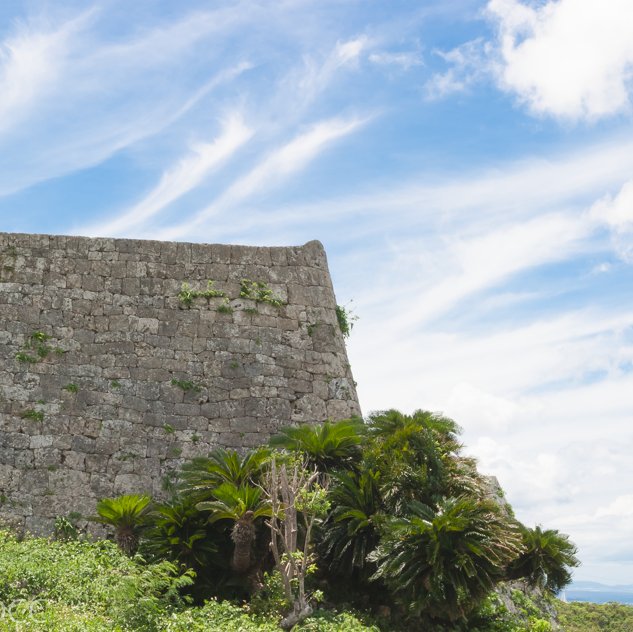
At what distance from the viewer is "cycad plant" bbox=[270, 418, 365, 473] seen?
11.0m

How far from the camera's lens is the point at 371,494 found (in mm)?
10258

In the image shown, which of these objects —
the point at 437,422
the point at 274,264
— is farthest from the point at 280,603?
the point at 274,264

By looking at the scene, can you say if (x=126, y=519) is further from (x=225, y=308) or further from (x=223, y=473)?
(x=225, y=308)

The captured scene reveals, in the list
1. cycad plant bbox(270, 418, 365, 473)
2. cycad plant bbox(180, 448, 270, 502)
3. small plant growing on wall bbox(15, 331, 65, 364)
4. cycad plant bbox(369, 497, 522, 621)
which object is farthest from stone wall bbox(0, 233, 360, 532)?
cycad plant bbox(369, 497, 522, 621)

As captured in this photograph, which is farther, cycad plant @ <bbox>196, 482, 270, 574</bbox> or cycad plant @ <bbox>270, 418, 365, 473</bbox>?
cycad plant @ <bbox>270, 418, 365, 473</bbox>

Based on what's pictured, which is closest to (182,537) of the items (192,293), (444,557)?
(444,557)

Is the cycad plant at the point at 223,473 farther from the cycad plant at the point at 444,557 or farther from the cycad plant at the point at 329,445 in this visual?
the cycad plant at the point at 444,557

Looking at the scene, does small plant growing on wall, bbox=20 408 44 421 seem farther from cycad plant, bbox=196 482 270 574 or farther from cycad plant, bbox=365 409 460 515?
cycad plant, bbox=365 409 460 515

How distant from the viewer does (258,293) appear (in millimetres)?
13523

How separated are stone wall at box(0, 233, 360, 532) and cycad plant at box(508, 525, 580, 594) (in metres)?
3.77

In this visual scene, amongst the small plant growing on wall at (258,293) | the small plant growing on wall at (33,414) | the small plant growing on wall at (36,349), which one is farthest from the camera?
the small plant growing on wall at (258,293)

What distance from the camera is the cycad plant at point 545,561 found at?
10188 millimetres

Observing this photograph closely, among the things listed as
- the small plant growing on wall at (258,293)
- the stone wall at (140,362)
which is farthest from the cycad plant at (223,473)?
the small plant growing on wall at (258,293)

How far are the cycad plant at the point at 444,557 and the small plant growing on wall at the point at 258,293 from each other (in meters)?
4.96
